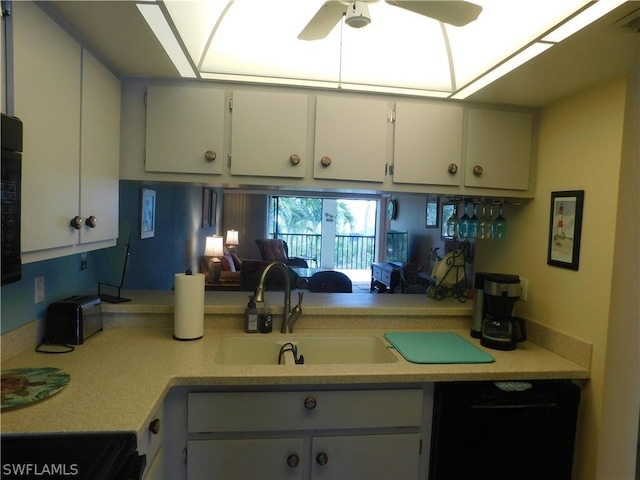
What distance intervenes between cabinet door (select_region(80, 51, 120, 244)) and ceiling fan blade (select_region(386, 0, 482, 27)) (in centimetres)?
115

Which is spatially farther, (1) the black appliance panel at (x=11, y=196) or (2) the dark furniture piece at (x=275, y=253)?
(2) the dark furniture piece at (x=275, y=253)

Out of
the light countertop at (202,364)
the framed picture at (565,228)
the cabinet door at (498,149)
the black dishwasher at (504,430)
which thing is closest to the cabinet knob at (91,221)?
the light countertop at (202,364)

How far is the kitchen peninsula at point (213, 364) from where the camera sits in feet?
3.69

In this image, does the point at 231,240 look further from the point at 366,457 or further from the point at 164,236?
the point at 366,457

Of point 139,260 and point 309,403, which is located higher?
point 139,260

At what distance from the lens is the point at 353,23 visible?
47.4 inches

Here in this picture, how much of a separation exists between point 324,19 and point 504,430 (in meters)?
1.67

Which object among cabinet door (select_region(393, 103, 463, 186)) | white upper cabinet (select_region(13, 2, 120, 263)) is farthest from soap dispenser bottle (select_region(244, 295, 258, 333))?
cabinet door (select_region(393, 103, 463, 186))

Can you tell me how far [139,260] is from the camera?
337cm

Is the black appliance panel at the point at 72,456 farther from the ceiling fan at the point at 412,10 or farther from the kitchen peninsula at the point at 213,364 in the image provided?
the ceiling fan at the point at 412,10

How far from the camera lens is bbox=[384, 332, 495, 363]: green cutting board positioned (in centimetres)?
165

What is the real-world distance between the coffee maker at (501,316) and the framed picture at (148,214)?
108 inches

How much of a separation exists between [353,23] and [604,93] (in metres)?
1.14

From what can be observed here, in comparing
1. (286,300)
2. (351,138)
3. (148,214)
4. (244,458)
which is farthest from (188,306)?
(148,214)
